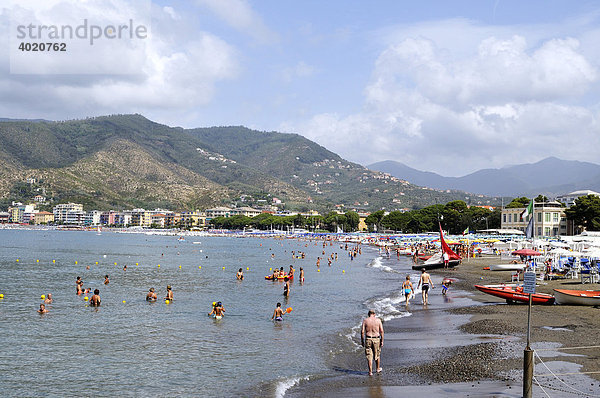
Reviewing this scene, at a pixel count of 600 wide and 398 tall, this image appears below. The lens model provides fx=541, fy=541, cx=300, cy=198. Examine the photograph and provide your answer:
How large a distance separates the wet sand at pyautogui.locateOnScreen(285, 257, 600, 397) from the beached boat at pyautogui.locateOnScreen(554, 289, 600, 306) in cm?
33

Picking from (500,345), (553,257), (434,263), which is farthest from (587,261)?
(500,345)

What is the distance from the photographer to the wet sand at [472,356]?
13.3 metres

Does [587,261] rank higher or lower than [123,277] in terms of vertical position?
higher

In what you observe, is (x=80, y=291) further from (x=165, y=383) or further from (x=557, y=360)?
(x=557, y=360)

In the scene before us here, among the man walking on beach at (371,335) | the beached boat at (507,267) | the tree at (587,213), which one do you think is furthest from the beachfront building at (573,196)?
the man walking on beach at (371,335)

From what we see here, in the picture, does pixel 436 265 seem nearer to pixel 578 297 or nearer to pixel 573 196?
pixel 578 297

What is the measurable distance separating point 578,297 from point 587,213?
233 ft

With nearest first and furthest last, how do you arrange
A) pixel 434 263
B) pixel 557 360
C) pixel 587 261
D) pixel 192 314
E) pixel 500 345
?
pixel 557 360
pixel 500 345
pixel 192 314
pixel 587 261
pixel 434 263

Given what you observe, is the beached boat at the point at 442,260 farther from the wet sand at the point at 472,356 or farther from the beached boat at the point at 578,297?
the beached boat at the point at 578,297

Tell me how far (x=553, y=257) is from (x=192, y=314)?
32.4 meters

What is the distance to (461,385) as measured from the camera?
13477 millimetres

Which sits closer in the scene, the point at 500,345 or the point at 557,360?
the point at 557,360

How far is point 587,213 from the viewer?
3435 inches

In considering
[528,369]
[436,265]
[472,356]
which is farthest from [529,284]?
[436,265]
